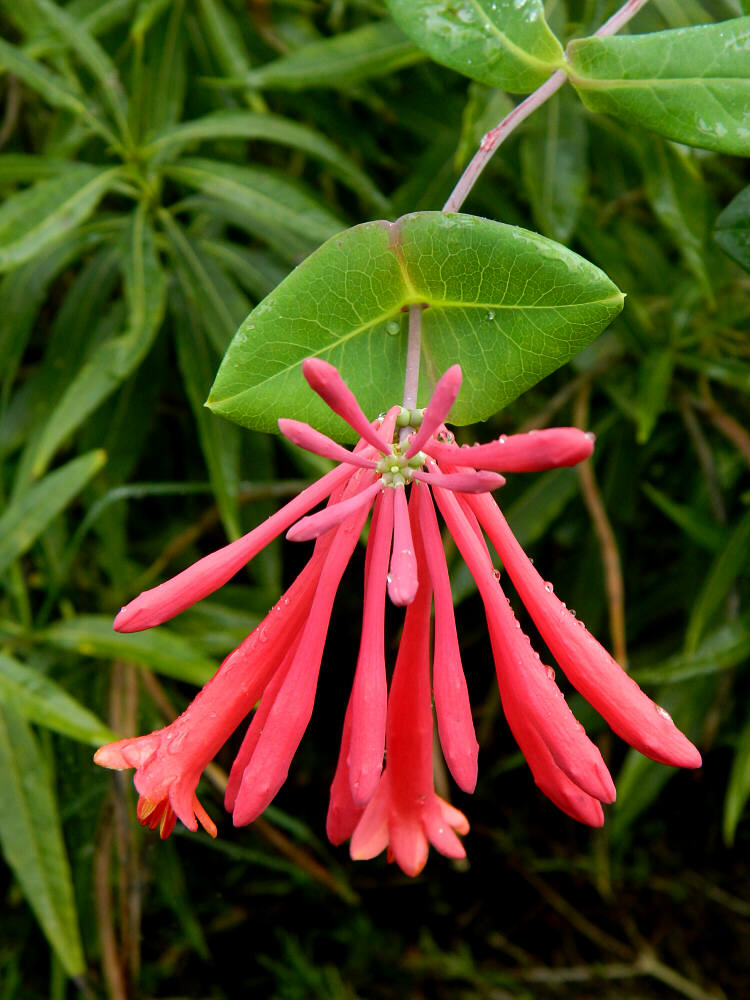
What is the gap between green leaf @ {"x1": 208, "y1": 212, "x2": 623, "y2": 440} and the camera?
20.5 inches

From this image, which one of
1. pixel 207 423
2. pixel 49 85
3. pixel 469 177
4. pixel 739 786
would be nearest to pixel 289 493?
pixel 207 423

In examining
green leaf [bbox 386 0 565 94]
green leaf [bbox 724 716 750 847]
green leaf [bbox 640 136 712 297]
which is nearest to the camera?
green leaf [bbox 386 0 565 94]

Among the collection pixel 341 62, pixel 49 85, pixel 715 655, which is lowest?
pixel 715 655

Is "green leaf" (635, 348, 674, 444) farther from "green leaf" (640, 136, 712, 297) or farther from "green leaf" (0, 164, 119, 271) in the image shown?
"green leaf" (0, 164, 119, 271)

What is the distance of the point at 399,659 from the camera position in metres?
0.59

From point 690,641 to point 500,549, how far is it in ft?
2.35

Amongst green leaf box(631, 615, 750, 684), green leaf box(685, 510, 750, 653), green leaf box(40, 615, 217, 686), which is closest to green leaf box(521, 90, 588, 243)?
green leaf box(685, 510, 750, 653)

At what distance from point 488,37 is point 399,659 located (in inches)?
16.7

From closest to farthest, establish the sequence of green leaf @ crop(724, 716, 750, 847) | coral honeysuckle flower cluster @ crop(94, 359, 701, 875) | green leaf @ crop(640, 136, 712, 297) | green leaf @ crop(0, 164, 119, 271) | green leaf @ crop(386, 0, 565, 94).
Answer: coral honeysuckle flower cluster @ crop(94, 359, 701, 875) → green leaf @ crop(386, 0, 565, 94) → green leaf @ crop(0, 164, 119, 271) → green leaf @ crop(640, 136, 712, 297) → green leaf @ crop(724, 716, 750, 847)

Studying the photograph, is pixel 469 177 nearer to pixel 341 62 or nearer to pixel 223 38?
pixel 341 62

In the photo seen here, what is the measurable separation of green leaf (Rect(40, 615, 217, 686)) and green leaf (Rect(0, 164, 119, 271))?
0.45 metres

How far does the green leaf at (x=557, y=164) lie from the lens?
1073mm

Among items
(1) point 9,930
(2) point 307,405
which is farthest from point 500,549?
(1) point 9,930

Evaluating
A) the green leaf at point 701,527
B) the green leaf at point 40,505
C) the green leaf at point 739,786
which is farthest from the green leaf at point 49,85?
the green leaf at point 739,786
